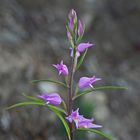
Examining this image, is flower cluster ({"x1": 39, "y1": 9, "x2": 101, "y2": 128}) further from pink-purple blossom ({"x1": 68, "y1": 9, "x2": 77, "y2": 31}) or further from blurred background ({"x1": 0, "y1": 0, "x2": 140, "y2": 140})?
blurred background ({"x1": 0, "y1": 0, "x2": 140, "y2": 140})

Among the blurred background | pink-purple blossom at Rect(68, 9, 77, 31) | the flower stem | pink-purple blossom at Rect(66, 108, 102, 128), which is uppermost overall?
the blurred background

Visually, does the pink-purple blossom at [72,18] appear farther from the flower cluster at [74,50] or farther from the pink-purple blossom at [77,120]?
the pink-purple blossom at [77,120]

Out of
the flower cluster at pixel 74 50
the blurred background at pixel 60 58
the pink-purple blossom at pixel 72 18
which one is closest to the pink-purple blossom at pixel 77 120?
the flower cluster at pixel 74 50

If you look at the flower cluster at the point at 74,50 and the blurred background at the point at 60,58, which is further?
the blurred background at the point at 60,58

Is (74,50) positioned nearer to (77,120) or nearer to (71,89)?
(71,89)

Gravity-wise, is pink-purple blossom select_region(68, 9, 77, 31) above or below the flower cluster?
above

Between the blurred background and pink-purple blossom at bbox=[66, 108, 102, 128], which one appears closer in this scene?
pink-purple blossom at bbox=[66, 108, 102, 128]

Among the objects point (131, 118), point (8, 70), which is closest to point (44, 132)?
point (8, 70)

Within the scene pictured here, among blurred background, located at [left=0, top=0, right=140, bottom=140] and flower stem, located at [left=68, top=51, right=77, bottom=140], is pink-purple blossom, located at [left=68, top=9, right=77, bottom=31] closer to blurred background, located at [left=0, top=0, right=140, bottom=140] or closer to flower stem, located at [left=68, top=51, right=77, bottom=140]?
flower stem, located at [left=68, top=51, right=77, bottom=140]

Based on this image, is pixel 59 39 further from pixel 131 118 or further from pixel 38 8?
pixel 131 118

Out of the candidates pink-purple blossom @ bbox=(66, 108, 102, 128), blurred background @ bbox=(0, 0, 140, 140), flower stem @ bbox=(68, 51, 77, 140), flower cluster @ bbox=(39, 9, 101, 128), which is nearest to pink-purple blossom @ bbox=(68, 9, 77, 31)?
flower cluster @ bbox=(39, 9, 101, 128)
